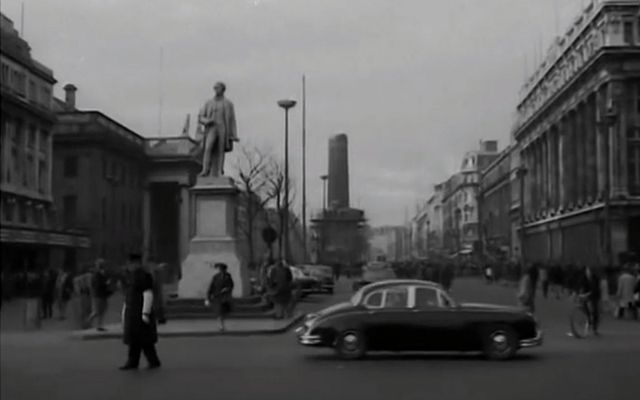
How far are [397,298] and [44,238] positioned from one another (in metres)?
11.0

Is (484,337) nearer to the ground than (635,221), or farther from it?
nearer to the ground

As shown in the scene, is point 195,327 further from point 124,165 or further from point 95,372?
point 124,165

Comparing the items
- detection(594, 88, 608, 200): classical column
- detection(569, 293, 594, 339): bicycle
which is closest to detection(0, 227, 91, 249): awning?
detection(569, 293, 594, 339): bicycle

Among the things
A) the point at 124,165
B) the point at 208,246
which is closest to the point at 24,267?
the point at 124,165

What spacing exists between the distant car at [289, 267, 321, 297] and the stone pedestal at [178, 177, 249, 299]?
1232 centimetres

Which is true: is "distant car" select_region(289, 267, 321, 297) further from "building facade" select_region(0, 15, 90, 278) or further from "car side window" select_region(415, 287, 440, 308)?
"building facade" select_region(0, 15, 90, 278)

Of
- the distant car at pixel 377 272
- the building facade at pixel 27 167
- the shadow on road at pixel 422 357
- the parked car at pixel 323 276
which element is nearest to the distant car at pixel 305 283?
the parked car at pixel 323 276

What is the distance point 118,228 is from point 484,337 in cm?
906

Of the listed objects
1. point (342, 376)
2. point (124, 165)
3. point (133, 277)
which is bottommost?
point (342, 376)

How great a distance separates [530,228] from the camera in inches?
1125

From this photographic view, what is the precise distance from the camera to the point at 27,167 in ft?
26.0

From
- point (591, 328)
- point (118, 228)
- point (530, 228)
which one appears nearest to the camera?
point (118, 228)

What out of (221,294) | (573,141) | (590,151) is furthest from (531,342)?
(573,141)

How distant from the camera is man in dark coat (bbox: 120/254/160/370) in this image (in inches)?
611
